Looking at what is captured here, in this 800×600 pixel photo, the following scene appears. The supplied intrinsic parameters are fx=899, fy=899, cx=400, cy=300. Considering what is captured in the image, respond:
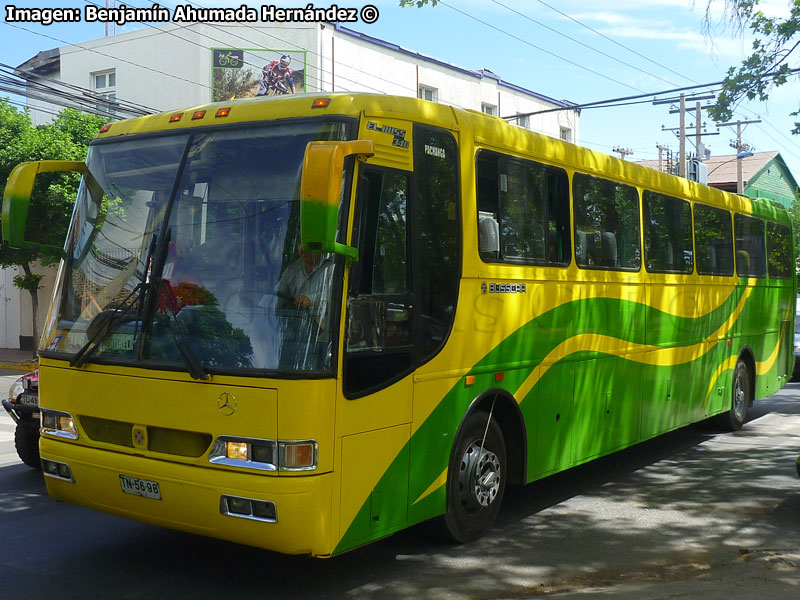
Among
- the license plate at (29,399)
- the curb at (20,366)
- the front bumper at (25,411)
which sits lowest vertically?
the curb at (20,366)

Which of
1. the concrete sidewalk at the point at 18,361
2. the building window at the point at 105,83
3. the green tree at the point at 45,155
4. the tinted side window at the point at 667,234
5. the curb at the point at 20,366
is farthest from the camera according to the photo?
the building window at the point at 105,83

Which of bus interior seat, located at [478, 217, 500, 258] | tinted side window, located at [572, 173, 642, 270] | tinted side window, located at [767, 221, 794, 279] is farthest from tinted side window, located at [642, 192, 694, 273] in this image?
tinted side window, located at [767, 221, 794, 279]


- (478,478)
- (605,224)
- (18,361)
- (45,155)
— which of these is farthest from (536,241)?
(18,361)

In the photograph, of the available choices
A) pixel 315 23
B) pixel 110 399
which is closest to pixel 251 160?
pixel 110 399

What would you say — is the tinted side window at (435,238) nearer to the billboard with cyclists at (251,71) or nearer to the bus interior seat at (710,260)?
the bus interior seat at (710,260)

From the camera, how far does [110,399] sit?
18.6 ft

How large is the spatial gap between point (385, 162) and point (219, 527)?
2.45 meters

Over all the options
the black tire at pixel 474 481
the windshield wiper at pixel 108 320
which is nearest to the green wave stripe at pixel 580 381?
the black tire at pixel 474 481

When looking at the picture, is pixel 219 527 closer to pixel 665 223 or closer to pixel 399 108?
pixel 399 108

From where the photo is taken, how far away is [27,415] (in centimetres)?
876

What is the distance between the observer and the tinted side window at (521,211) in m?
6.80

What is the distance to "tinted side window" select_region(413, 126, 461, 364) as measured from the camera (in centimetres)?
602

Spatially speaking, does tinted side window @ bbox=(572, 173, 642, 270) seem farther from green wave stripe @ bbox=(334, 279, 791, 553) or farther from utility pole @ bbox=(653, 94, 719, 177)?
utility pole @ bbox=(653, 94, 719, 177)

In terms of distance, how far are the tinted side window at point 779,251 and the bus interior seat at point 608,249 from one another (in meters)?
5.97
